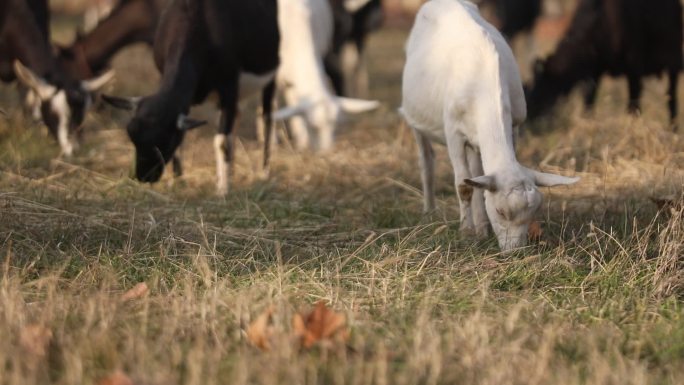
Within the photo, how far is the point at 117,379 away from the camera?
3846mm

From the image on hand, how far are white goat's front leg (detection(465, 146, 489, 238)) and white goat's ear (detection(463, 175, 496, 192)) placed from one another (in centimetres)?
45

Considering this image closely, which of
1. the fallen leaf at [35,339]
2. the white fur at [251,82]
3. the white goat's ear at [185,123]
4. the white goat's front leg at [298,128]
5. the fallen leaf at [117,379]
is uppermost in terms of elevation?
the fallen leaf at [117,379]

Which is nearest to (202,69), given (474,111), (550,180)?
(474,111)

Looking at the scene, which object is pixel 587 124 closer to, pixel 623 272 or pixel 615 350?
pixel 623 272

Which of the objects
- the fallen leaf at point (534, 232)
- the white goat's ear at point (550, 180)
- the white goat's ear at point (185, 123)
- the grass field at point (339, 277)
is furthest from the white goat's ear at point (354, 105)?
the white goat's ear at point (550, 180)

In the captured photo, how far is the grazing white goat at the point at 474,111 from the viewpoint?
19.2 ft

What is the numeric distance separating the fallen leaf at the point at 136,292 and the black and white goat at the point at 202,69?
2.60 meters

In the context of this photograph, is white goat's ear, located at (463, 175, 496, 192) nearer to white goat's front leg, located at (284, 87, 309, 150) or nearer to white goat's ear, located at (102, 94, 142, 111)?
white goat's ear, located at (102, 94, 142, 111)

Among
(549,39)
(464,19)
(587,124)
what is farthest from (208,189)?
(549,39)

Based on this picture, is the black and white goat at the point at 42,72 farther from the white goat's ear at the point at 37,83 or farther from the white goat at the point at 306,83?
the white goat at the point at 306,83

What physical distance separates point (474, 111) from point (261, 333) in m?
2.22

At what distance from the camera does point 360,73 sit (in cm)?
1394

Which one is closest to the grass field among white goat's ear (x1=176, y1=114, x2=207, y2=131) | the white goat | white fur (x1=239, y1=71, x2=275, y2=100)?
white goat's ear (x1=176, y1=114, x2=207, y2=131)

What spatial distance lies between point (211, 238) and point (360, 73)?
788 centimetres
